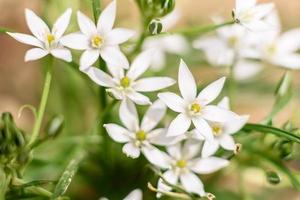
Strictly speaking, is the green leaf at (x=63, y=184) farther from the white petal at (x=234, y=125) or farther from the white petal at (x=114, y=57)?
the white petal at (x=234, y=125)

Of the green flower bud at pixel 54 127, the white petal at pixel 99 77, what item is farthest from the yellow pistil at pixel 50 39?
the green flower bud at pixel 54 127

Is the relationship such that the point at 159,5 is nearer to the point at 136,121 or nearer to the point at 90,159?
Result: the point at 136,121

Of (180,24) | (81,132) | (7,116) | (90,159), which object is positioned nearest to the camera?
(7,116)

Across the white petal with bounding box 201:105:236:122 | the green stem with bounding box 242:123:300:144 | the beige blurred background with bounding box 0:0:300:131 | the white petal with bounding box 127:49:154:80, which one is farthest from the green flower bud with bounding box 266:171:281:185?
the beige blurred background with bounding box 0:0:300:131

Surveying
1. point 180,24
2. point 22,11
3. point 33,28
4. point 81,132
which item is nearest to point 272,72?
point 180,24

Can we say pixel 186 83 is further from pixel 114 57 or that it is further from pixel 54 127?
pixel 54 127
